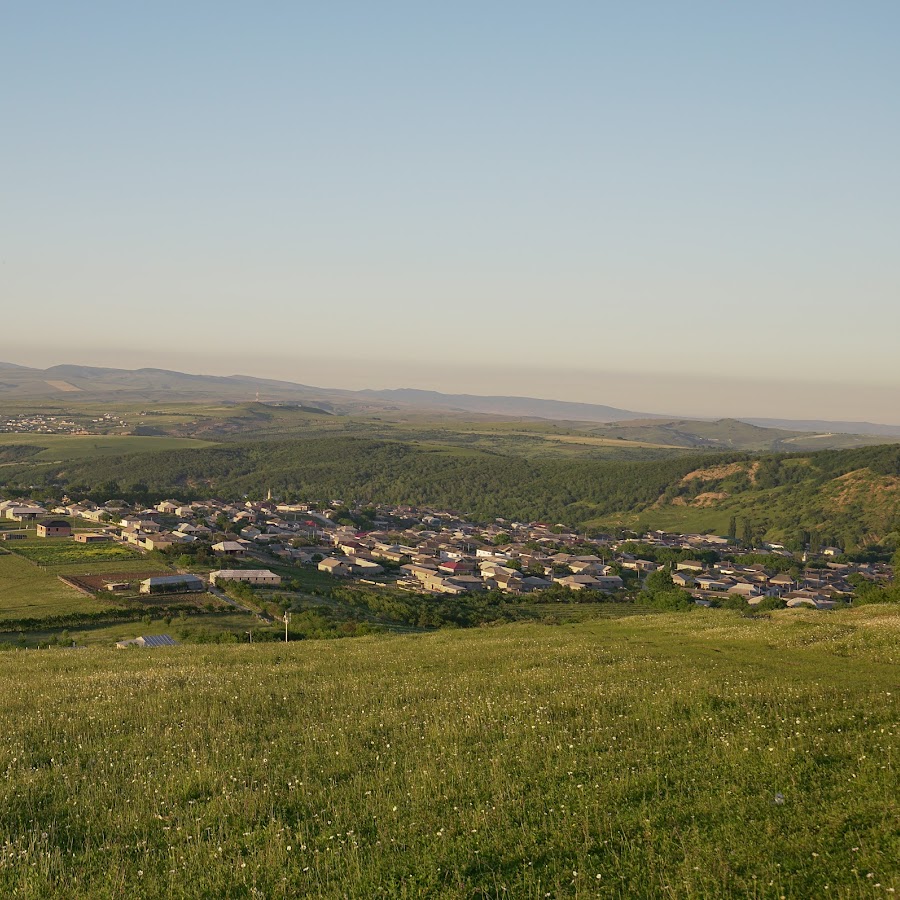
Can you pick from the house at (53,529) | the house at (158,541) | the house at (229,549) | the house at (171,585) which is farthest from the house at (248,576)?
the house at (53,529)

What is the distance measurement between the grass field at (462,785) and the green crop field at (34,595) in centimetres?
3913

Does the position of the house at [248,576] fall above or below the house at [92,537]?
above

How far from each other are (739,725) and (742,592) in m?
87.7

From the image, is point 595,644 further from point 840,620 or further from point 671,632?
point 840,620

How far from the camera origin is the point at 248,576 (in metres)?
77.1

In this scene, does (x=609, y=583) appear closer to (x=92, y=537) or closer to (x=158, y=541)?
(x=158, y=541)

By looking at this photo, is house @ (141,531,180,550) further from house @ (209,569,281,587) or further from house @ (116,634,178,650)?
house @ (116,634,178,650)

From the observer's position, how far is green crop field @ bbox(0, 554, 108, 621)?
57469 mm

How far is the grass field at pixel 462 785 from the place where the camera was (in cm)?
978

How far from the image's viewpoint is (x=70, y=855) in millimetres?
10648

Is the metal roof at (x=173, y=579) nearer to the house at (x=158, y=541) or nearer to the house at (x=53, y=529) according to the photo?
the house at (x=158, y=541)

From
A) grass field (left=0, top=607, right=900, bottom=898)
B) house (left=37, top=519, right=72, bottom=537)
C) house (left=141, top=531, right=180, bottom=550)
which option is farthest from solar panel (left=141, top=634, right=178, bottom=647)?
house (left=37, top=519, right=72, bottom=537)

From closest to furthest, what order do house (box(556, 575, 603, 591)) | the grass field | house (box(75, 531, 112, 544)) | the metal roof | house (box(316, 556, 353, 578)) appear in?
1. the grass field
2. the metal roof
3. house (box(316, 556, 353, 578))
4. house (box(75, 531, 112, 544))
5. house (box(556, 575, 603, 591))

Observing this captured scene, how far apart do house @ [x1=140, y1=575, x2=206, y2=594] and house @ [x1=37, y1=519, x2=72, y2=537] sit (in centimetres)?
3712
